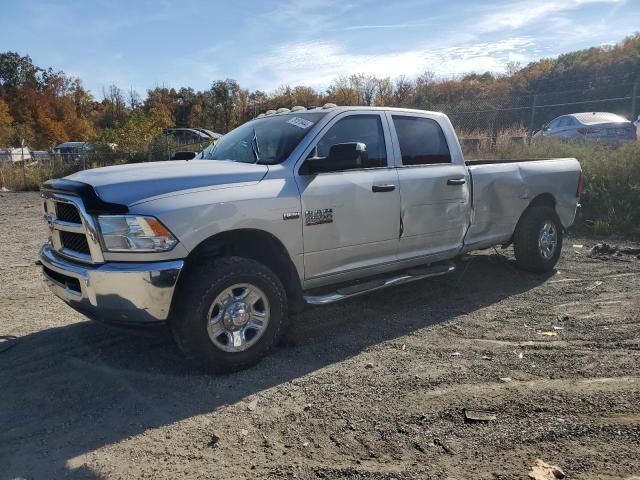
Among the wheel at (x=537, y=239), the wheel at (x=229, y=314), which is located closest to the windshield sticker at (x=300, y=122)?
the wheel at (x=229, y=314)

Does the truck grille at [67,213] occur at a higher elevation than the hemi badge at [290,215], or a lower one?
→ higher

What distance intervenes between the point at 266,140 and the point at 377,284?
5.31ft

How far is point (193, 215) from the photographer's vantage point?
3.70 meters

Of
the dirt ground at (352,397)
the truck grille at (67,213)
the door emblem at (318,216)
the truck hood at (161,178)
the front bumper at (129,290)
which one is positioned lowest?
the dirt ground at (352,397)

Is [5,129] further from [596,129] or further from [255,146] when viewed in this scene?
[255,146]

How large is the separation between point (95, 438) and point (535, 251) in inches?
204

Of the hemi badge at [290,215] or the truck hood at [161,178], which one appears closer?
the truck hood at [161,178]

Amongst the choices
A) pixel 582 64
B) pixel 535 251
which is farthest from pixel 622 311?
pixel 582 64

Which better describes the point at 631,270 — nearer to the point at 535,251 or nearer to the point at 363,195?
the point at 535,251

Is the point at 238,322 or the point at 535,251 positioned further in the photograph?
the point at 535,251

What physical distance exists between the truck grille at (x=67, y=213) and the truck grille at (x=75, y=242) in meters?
0.10

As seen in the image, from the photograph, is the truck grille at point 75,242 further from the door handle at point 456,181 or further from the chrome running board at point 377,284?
the door handle at point 456,181

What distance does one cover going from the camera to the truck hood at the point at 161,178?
12.1 ft

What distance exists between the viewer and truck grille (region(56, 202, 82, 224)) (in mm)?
3869
